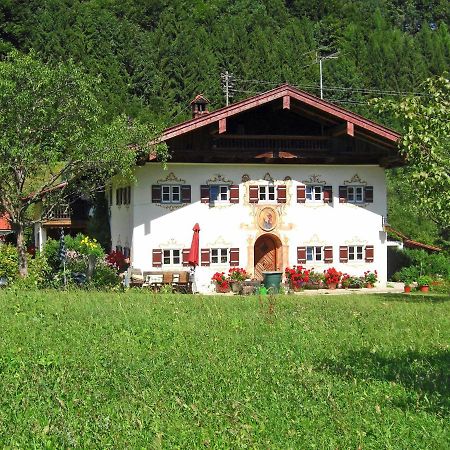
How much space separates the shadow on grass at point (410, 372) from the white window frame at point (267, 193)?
1759cm

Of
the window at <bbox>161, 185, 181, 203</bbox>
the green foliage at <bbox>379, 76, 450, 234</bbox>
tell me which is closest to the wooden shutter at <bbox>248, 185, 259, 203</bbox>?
the window at <bbox>161, 185, 181, 203</bbox>

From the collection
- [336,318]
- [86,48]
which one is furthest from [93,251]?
[86,48]

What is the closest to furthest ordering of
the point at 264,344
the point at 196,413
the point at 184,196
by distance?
the point at 196,413 → the point at 264,344 → the point at 184,196

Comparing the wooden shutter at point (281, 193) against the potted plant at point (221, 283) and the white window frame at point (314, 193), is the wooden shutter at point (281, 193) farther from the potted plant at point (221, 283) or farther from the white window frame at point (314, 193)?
the potted plant at point (221, 283)

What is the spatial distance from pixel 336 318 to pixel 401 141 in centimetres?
500

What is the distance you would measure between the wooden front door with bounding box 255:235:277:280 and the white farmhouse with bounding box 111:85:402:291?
4 cm

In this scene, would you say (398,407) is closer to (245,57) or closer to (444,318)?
(444,318)

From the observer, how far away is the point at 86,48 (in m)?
67.7

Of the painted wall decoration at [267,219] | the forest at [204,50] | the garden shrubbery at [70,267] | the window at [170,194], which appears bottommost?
the garden shrubbery at [70,267]

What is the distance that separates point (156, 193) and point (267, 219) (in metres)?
4.08

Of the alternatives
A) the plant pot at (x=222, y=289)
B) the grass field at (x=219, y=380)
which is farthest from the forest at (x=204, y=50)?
the grass field at (x=219, y=380)

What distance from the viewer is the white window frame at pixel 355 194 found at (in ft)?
93.7

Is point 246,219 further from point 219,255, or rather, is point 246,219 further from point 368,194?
point 368,194

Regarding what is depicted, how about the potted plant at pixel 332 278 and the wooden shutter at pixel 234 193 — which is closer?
the wooden shutter at pixel 234 193
